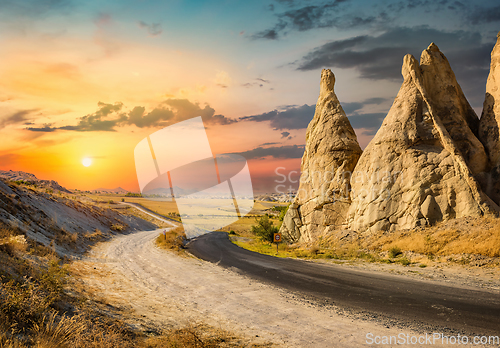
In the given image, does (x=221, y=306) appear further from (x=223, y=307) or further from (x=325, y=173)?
(x=325, y=173)

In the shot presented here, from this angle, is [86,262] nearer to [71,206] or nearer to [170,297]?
[170,297]

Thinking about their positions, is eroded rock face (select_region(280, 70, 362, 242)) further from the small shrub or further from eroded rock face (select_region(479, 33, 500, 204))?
eroded rock face (select_region(479, 33, 500, 204))

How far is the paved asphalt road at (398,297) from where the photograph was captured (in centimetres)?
825

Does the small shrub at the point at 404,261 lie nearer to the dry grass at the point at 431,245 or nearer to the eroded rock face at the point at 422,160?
the dry grass at the point at 431,245

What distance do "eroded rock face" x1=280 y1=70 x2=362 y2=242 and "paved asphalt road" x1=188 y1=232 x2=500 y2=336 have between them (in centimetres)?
1195

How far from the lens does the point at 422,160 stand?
2178 centimetres

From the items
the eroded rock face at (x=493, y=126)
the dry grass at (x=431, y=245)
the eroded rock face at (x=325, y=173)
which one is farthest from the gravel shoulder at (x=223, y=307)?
the eroded rock face at (x=493, y=126)

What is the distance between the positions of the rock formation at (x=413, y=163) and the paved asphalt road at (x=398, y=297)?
353 inches

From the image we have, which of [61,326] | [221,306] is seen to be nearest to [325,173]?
[221,306]

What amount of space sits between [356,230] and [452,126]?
12.0 metres

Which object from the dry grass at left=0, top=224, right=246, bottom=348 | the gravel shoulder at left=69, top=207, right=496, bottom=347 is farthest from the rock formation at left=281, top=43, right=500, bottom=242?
the dry grass at left=0, top=224, right=246, bottom=348

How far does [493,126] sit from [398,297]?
19.9 m

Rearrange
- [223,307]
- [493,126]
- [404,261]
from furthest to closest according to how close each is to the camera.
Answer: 1. [493,126]
2. [404,261]
3. [223,307]

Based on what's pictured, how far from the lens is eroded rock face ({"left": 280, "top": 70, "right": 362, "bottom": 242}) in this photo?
28469 millimetres
